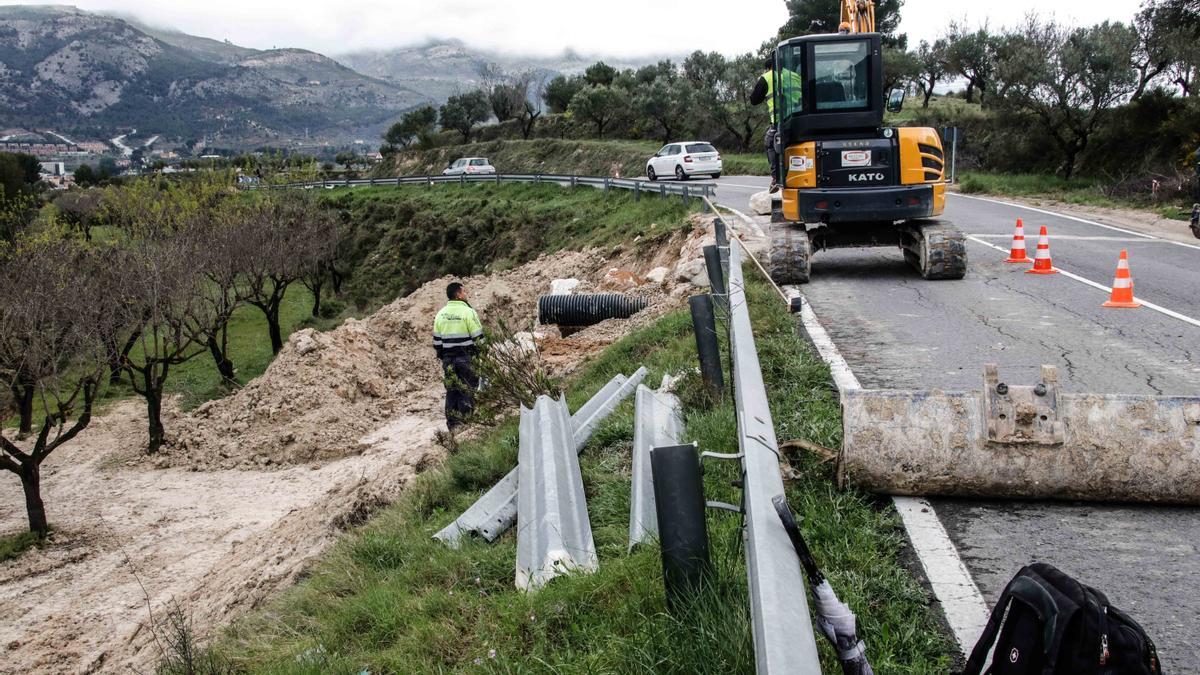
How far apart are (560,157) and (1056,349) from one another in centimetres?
4569

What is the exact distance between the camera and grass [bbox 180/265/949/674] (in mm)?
3062

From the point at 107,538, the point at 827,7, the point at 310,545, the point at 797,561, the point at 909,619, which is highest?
the point at 827,7

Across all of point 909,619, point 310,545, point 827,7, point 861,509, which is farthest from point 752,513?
point 827,7

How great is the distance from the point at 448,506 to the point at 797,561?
15.3 ft

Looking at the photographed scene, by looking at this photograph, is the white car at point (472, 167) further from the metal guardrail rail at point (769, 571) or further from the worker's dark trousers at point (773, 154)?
the metal guardrail rail at point (769, 571)

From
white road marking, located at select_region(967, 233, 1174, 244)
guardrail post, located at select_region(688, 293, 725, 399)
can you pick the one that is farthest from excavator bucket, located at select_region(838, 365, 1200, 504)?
white road marking, located at select_region(967, 233, 1174, 244)

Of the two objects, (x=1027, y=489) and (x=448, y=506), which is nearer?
(x=1027, y=489)

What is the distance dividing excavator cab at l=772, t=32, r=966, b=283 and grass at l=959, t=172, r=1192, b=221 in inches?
453

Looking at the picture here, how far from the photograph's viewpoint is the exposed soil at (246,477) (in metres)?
9.16

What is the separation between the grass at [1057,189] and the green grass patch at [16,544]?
22.6 meters

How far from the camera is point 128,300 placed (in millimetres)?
20656

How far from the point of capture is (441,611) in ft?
14.4

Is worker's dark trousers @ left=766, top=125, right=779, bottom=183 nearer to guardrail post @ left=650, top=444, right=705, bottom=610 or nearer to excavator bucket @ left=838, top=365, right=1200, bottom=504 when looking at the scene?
excavator bucket @ left=838, top=365, right=1200, bottom=504

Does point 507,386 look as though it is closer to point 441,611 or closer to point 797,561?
point 441,611
